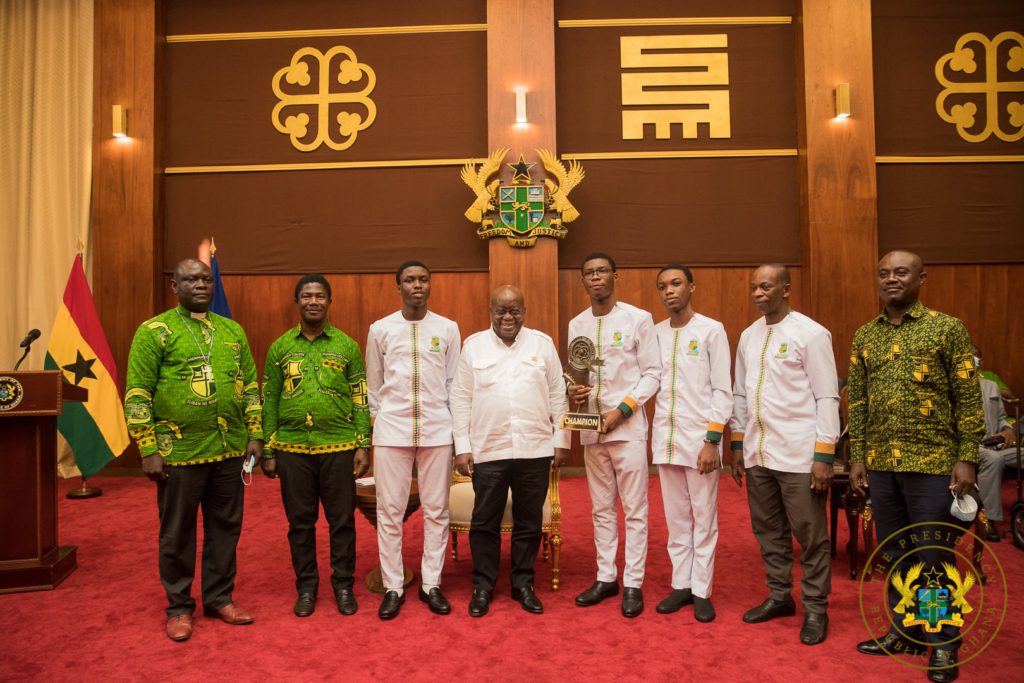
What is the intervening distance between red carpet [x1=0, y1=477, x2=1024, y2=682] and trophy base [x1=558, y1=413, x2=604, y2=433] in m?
0.92

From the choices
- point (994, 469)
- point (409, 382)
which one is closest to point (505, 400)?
point (409, 382)

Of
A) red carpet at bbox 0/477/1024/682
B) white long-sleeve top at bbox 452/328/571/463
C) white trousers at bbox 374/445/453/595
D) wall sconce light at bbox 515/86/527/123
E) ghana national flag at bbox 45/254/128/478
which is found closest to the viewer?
red carpet at bbox 0/477/1024/682

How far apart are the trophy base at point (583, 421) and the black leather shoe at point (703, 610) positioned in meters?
0.96

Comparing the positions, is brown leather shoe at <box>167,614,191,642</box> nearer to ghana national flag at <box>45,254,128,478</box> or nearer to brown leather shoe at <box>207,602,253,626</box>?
brown leather shoe at <box>207,602,253,626</box>

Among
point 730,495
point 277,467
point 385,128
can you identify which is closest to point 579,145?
point 385,128

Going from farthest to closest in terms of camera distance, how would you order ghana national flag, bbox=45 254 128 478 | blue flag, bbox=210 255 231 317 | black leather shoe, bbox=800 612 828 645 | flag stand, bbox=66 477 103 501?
blue flag, bbox=210 255 231 317 → flag stand, bbox=66 477 103 501 → ghana national flag, bbox=45 254 128 478 → black leather shoe, bbox=800 612 828 645

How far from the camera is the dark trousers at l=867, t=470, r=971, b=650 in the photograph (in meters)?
2.50

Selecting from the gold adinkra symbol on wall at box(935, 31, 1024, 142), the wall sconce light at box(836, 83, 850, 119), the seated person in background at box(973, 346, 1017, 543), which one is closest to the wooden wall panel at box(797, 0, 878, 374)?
the wall sconce light at box(836, 83, 850, 119)

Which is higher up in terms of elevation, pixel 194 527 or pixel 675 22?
pixel 675 22

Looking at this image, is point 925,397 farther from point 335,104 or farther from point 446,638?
point 335,104

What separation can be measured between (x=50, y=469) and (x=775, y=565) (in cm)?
402

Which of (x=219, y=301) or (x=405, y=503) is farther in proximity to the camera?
(x=219, y=301)

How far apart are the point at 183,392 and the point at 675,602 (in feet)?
8.37

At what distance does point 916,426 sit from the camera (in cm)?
254
